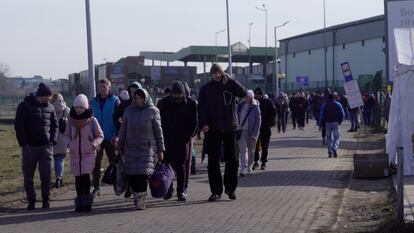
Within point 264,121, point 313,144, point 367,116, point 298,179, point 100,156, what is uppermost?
point 264,121

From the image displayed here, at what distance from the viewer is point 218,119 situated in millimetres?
12102

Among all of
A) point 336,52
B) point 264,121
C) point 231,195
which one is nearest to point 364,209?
point 231,195

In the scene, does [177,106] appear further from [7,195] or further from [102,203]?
[7,195]

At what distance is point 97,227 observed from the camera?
32.7 ft

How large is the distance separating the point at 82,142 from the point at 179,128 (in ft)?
5.07

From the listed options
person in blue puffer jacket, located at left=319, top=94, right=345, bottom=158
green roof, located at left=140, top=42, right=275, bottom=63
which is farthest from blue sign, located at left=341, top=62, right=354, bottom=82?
green roof, located at left=140, top=42, right=275, bottom=63

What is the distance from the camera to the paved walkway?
32.7ft

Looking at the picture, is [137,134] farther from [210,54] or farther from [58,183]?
[210,54]

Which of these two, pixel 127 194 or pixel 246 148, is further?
pixel 246 148

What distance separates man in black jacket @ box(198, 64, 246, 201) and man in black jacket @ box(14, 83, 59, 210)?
235cm

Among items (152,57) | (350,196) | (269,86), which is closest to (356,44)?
(269,86)

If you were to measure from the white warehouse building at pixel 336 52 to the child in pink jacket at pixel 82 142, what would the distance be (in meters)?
54.8

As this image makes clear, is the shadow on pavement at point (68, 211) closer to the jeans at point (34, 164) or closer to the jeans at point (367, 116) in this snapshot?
the jeans at point (34, 164)

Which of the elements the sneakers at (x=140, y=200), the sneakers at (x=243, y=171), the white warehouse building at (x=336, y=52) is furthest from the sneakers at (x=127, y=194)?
the white warehouse building at (x=336, y=52)
